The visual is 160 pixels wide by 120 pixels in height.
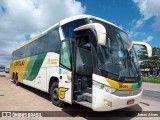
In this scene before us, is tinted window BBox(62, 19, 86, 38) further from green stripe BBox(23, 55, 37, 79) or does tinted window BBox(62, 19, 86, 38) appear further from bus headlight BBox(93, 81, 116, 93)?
green stripe BBox(23, 55, 37, 79)

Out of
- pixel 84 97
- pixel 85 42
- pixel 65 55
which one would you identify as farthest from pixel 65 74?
pixel 85 42

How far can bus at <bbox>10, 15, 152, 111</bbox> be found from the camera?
5904 millimetres

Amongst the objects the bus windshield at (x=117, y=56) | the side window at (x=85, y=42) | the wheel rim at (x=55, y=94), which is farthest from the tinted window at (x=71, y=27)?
the wheel rim at (x=55, y=94)

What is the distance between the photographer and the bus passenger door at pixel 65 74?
7223 millimetres

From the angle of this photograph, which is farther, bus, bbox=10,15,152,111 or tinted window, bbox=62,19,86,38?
tinted window, bbox=62,19,86,38

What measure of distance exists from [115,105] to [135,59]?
7.34 ft

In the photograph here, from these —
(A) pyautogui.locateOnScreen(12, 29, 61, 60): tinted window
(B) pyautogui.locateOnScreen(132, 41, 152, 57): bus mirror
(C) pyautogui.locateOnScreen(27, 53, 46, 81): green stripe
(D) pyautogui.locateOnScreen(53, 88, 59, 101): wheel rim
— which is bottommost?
(D) pyautogui.locateOnScreen(53, 88, 59, 101): wheel rim

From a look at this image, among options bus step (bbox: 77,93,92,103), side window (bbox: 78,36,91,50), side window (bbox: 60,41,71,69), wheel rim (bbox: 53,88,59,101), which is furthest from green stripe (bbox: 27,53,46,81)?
bus step (bbox: 77,93,92,103)

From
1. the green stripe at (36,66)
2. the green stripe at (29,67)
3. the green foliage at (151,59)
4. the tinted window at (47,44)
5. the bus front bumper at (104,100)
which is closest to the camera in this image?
the bus front bumper at (104,100)

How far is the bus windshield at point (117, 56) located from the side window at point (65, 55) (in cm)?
162

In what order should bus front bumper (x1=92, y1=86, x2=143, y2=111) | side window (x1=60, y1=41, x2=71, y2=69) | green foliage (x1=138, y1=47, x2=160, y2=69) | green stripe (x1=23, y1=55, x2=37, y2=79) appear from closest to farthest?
bus front bumper (x1=92, y1=86, x2=143, y2=111) < side window (x1=60, y1=41, x2=71, y2=69) < green stripe (x1=23, y1=55, x2=37, y2=79) < green foliage (x1=138, y1=47, x2=160, y2=69)

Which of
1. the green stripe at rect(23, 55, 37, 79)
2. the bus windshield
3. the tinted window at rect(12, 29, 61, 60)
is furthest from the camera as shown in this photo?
the green stripe at rect(23, 55, 37, 79)

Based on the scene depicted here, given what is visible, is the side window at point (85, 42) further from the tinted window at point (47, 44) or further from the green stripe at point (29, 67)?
the green stripe at point (29, 67)

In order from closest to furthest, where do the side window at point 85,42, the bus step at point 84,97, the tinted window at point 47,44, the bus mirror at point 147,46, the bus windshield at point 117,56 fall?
the bus windshield at point 117,56 < the bus step at point 84,97 < the side window at point 85,42 < the bus mirror at point 147,46 < the tinted window at point 47,44
